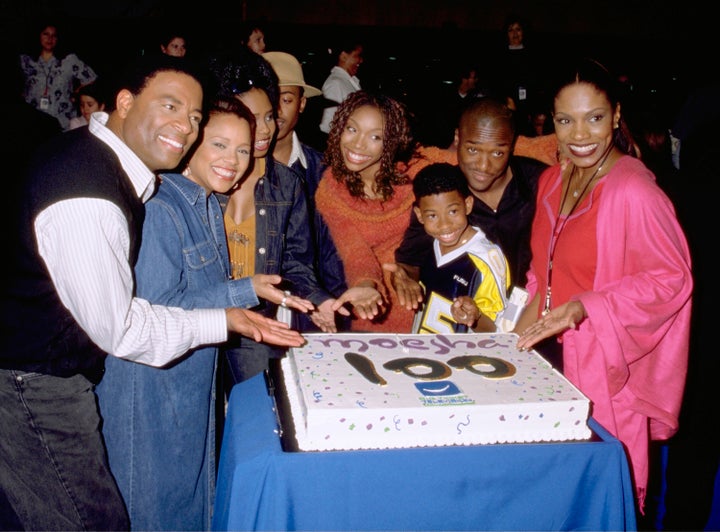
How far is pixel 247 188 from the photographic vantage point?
252 cm

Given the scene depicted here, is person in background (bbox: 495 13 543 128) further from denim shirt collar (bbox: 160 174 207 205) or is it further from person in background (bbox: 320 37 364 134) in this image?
denim shirt collar (bbox: 160 174 207 205)

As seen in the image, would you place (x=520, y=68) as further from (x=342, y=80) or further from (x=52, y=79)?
(x=52, y=79)

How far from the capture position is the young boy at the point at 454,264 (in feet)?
7.71

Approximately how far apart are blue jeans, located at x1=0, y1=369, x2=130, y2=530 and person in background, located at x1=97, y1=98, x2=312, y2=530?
0.40 ft

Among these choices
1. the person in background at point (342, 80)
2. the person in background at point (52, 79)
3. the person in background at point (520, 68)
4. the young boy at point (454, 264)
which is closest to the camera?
the young boy at point (454, 264)

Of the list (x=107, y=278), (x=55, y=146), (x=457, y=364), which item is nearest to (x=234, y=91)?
(x=55, y=146)

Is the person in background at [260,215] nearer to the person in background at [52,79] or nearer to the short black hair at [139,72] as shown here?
the short black hair at [139,72]

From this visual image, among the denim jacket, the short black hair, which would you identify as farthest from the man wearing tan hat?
the short black hair

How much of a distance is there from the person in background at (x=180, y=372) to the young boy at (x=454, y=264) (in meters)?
0.69

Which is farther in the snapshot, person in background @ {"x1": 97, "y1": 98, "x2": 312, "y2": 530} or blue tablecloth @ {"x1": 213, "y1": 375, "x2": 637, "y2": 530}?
person in background @ {"x1": 97, "y1": 98, "x2": 312, "y2": 530}

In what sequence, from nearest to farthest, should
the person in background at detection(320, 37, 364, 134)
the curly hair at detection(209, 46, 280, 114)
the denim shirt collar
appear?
the denim shirt collar, the curly hair at detection(209, 46, 280, 114), the person in background at detection(320, 37, 364, 134)

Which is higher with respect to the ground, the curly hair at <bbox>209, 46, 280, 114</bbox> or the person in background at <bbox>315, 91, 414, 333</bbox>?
the curly hair at <bbox>209, 46, 280, 114</bbox>

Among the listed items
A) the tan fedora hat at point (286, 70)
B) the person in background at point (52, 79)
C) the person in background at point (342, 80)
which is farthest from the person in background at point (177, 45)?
the tan fedora hat at point (286, 70)

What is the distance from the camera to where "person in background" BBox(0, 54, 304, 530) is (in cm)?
146
